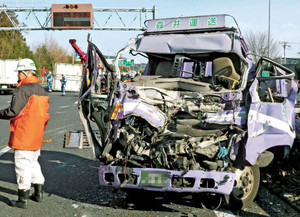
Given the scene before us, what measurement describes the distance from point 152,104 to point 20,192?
2.00 m

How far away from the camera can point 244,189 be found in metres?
4.68

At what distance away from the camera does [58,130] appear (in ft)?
36.5

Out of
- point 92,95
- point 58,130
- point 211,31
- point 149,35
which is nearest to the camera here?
point 92,95

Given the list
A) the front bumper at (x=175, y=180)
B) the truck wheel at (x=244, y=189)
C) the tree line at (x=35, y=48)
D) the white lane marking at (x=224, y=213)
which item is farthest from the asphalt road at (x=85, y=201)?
the tree line at (x=35, y=48)

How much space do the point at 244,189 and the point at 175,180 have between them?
3.37 ft

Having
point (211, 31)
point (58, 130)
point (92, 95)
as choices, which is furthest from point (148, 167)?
point (58, 130)

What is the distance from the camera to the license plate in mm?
4203

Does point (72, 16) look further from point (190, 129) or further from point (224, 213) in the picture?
point (224, 213)

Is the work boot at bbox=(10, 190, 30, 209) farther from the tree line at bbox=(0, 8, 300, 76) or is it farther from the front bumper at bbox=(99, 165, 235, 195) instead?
the tree line at bbox=(0, 8, 300, 76)

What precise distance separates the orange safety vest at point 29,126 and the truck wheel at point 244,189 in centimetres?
254

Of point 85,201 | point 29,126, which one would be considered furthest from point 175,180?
point 29,126

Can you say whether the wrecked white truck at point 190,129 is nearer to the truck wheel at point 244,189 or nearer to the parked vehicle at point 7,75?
the truck wheel at point 244,189

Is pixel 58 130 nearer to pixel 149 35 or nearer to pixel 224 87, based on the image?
pixel 149 35

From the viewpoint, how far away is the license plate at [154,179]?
4203mm
